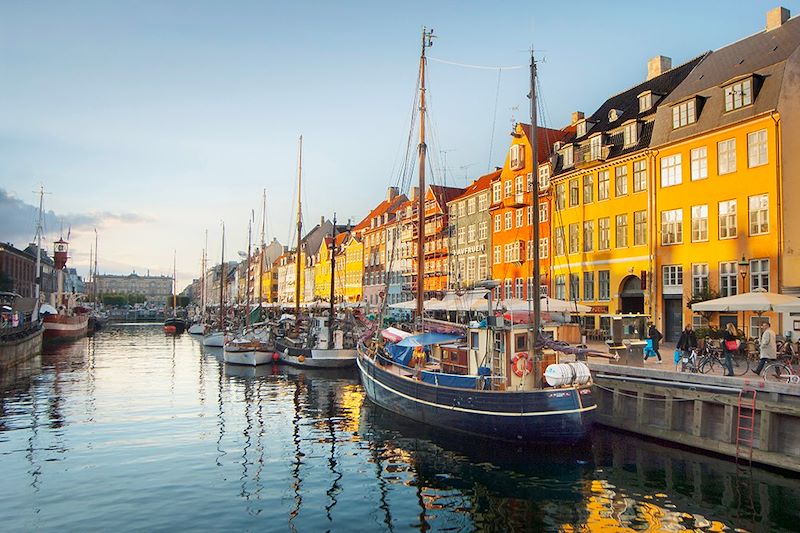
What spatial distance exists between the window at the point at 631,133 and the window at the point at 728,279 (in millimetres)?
11850

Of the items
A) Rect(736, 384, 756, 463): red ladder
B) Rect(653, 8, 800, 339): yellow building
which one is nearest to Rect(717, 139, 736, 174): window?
Rect(653, 8, 800, 339): yellow building

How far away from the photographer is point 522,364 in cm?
2259

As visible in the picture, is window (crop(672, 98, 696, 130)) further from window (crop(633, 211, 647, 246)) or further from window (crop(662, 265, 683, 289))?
window (crop(662, 265, 683, 289))

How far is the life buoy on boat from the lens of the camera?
885 inches

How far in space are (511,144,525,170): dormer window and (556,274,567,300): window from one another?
1122cm

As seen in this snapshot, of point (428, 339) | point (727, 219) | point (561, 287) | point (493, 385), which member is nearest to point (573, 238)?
point (561, 287)

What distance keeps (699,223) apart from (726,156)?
4.16 metres

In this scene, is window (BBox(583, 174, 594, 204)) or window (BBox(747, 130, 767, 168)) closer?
window (BBox(747, 130, 767, 168))

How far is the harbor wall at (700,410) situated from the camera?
18234 millimetres

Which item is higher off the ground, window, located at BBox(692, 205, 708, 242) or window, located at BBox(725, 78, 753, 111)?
window, located at BBox(725, 78, 753, 111)

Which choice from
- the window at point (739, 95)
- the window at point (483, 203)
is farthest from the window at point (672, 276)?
the window at point (483, 203)

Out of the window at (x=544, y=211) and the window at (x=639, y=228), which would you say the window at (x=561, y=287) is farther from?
the window at (x=639, y=228)

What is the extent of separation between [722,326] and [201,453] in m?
28.8

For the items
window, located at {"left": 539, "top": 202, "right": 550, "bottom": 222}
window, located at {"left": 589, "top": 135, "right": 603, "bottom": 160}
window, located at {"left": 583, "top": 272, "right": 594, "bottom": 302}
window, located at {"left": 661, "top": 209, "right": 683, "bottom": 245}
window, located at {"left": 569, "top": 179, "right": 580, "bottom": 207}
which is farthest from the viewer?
window, located at {"left": 539, "top": 202, "right": 550, "bottom": 222}
